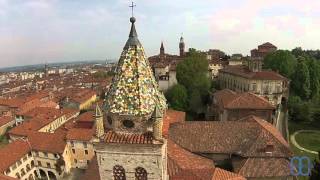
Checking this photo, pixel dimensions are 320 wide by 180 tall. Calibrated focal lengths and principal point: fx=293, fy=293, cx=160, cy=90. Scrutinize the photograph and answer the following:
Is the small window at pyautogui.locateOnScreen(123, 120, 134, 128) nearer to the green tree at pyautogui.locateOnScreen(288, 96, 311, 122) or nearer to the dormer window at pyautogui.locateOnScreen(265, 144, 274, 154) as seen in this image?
the dormer window at pyautogui.locateOnScreen(265, 144, 274, 154)

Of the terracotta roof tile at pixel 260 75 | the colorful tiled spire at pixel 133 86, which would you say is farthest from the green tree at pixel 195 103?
the colorful tiled spire at pixel 133 86

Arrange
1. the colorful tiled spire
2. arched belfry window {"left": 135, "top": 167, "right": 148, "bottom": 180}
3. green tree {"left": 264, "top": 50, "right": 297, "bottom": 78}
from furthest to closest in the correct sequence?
1. green tree {"left": 264, "top": 50, "right": 297, "bottom": 78}
2. arched belfry window {"left": 135, "top": 167, "right": 148, "bottom": 180}
3. the colorful tiled spire

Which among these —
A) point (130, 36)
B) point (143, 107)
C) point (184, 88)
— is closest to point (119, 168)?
point (143, 107)

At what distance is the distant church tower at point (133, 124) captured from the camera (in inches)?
579

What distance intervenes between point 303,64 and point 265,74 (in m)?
9.53

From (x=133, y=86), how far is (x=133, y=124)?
6.40 ft

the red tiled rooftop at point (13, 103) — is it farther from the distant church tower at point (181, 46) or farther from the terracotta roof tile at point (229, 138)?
the terracotta roof tile at point (229, 138)

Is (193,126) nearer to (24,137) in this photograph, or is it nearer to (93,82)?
(24,137)

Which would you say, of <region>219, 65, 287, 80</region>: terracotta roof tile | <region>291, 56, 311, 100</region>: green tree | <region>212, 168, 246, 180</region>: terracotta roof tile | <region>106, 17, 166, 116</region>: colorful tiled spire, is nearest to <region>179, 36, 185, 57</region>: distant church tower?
<region>219, 65, 287, 80</region>: terracotta roof tile

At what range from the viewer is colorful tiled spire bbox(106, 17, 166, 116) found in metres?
14.8

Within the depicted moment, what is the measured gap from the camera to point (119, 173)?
51.3 feet

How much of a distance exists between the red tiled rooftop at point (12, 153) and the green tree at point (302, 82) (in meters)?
56.6

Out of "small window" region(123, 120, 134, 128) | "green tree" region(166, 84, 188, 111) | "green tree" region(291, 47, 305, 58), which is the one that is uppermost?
"green tree" region(291, 47, 305, 58)

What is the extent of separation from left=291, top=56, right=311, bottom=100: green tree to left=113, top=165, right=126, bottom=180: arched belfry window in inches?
2328
